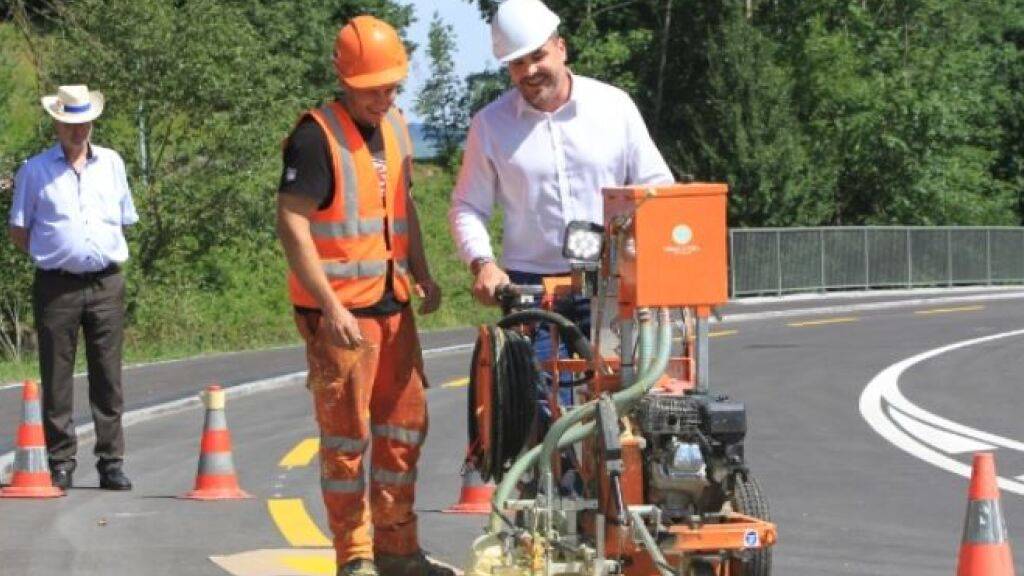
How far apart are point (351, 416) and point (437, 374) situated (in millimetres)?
15101

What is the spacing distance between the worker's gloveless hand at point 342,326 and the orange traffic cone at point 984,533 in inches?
90.9

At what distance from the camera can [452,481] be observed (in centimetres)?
1281

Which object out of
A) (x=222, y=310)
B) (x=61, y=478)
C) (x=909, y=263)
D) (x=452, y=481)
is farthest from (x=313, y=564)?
(x=909, y=263)

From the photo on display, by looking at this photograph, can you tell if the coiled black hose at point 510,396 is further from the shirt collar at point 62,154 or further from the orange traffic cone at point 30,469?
the shirt collar at point 62,154

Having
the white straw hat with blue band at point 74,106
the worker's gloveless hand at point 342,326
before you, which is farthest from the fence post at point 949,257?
the worker's gloveless hand at point 342,326

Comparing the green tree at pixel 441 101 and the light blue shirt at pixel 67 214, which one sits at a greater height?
the green tree at pixel 441 101

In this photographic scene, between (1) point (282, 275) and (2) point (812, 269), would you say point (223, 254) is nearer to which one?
(1) point (282, 275)

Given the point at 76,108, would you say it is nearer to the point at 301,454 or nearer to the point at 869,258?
the point at 301,454

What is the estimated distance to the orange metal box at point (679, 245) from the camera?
7.06m

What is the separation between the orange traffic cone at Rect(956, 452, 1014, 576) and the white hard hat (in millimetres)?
2158

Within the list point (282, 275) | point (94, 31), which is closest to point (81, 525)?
point (94, 31)

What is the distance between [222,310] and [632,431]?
31.5 meters

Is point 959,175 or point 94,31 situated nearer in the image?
point 94,31

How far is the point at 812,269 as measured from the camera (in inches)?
1836
